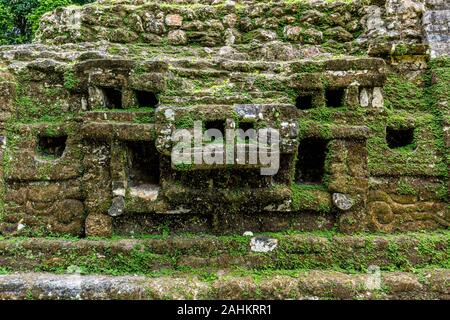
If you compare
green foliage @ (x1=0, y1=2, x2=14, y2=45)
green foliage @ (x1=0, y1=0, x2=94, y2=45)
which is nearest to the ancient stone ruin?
green foliage @ (x1=0, y1=0, x2=94, y2=45)

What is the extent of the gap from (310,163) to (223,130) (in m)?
1.19

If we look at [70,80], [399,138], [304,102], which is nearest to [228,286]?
[304,102]

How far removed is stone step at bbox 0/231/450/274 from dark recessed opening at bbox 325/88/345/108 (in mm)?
1488

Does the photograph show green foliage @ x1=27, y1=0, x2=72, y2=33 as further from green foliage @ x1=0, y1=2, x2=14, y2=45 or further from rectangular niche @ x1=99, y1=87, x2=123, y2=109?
rectangular niche @ x1=99, y1=87, x2=123, y2=109

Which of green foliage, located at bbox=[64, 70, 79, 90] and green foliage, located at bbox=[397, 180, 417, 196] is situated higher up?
green foliage, located at bbox=[64, 70, 79, 90]

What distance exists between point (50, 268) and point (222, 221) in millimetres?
1764

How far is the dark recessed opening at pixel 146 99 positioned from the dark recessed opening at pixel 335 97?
6.29 ft

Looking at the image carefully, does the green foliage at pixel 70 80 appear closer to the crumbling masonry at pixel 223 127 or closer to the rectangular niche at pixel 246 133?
the crumbling masonry at pixel 223 127

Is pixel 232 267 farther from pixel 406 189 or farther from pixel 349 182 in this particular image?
pixel 406 189

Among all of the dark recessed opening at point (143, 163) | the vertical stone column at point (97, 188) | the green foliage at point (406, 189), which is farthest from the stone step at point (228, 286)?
the dark recessed opening at point (143, 163)

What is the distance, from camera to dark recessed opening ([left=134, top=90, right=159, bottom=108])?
4058 millimetres

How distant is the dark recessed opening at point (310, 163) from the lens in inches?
168

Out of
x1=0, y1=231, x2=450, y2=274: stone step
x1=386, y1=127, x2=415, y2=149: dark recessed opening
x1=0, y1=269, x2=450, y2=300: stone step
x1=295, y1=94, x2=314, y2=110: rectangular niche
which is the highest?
x1=295, y1=94, x2=314, y2=110: rectangular niche

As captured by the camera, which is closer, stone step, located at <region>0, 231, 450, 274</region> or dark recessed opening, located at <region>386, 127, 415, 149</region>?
stone step, located at <region>0, 231, 450, 274</region>
